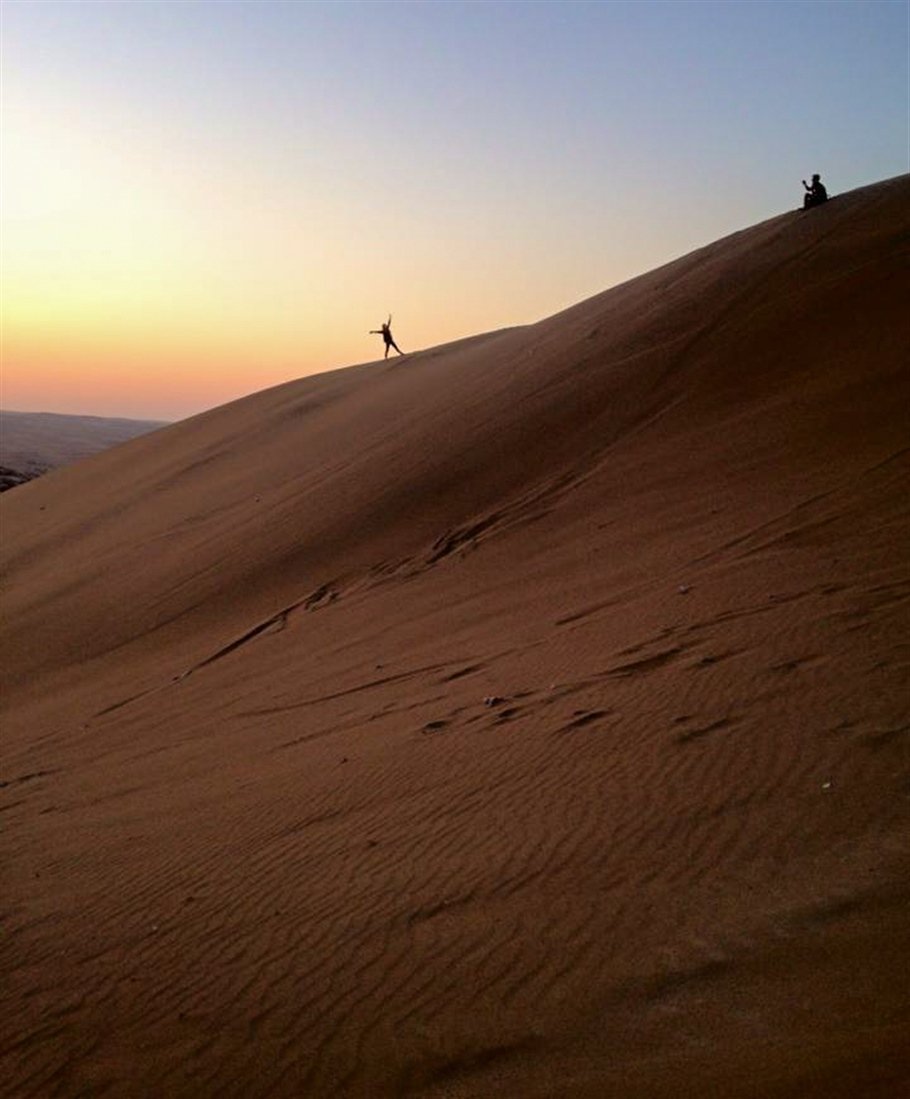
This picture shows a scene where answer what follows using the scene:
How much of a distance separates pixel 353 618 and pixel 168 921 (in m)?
5.54

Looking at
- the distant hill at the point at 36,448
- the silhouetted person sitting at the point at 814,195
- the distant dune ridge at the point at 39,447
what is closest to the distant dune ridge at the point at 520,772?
the silhouetted person sitting at the point at 814,195

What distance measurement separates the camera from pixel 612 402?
47.4 ft

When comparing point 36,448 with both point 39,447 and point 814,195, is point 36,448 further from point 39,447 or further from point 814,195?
→ point 814,195

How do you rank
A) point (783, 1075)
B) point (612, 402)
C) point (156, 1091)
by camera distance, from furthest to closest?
point (612, 402), point (156, 1091), point (783, 1075)

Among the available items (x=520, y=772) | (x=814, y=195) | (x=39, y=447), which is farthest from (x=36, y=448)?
(x=520, y=772)

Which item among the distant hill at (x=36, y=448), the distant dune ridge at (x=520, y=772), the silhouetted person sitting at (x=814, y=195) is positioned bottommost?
the distant dune ridge at (x=520, y=772)

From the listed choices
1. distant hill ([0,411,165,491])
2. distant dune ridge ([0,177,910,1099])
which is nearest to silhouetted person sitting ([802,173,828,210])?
distant dune ridge ([0,177,910,1099])

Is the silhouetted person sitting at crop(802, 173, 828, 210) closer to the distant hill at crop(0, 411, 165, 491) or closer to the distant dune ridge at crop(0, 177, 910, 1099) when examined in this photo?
the distant dune ridge at crop(0, 177, 910, 1099)

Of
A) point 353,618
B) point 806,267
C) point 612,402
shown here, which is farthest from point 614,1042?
point 806,267

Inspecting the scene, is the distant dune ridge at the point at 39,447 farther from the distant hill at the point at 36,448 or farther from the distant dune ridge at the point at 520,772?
the distant dune ridge at the point at 520,772

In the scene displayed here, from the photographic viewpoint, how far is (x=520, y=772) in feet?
18.0

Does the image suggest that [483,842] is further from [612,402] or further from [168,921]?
[612,402]

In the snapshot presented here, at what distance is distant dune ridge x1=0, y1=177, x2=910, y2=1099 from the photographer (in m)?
3.55

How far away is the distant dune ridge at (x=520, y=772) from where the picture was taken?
355 cm
